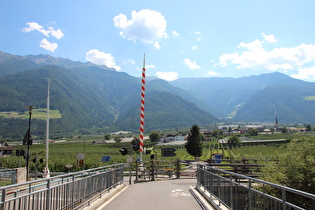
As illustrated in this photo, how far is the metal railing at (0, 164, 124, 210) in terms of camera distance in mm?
5088

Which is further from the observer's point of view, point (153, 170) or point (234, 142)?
point (234, 142)

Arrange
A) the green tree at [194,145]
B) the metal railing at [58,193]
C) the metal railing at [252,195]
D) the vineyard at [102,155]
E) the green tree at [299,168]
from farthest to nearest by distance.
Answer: the green tree at [194,145], the vineyard at [102,155], the green tree at [299,168], the metal railing at [58,193], the metal railing at [252,195]

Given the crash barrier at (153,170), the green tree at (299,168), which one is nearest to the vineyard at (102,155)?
the crash barrier at (153,170)

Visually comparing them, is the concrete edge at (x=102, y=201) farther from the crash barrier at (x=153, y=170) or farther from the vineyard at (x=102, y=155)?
the vineyard at (x=102, y=155)

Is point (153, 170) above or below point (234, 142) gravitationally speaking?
→ above

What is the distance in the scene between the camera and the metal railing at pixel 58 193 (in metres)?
5.09

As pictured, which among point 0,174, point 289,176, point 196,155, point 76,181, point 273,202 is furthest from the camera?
point 196,155

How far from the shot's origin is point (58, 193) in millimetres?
6699

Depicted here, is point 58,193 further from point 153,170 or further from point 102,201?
point 153,170

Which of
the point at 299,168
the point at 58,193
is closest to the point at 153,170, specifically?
the point at 299,168

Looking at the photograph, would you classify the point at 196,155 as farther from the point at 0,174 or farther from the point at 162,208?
the point at 162,208

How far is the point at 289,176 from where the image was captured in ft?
27.6

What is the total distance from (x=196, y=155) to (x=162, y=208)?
65.9 m

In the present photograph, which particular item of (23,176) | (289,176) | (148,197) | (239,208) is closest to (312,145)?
(289,176)
